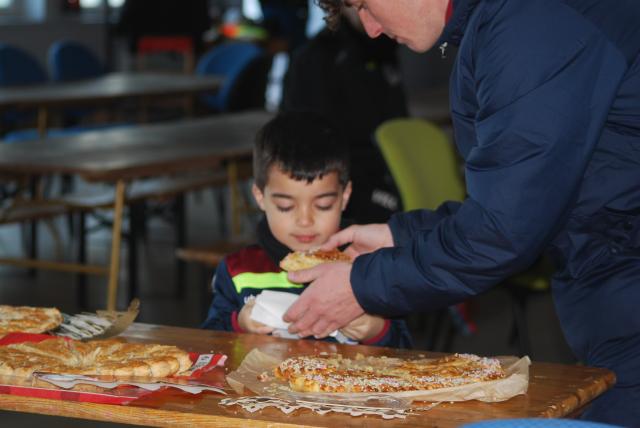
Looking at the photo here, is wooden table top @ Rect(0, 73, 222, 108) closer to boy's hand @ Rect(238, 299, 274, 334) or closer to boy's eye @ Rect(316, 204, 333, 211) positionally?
boy's eye @ Rect(316, 204, 333, 211)

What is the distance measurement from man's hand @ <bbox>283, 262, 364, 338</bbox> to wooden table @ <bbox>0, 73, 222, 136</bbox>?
4.99 meters

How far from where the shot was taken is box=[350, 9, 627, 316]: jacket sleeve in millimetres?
1969

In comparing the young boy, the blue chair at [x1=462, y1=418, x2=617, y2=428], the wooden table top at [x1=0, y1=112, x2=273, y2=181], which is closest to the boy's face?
the young boy

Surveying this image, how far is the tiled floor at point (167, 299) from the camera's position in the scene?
552 centimetres

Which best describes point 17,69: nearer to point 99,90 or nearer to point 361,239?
point 99,90

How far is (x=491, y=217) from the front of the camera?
6.72ft

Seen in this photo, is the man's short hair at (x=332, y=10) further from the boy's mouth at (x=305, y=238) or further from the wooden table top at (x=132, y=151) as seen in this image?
the wooden table top at (x=132, y=151)

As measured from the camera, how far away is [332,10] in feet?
7.88

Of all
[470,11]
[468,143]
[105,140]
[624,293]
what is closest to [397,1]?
[470,11]

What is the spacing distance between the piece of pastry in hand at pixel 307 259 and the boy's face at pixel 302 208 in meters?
0.16

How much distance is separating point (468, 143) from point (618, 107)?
1.07 feet

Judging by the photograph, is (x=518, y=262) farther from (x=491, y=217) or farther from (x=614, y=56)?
(x=614, y=56)

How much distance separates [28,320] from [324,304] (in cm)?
60

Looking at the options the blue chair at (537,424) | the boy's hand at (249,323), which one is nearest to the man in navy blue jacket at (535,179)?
the boy's hand at (249,323)
